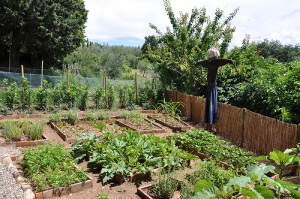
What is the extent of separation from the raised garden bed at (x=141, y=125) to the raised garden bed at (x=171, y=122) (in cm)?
39

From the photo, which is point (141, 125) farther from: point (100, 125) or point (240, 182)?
point (240, 182)

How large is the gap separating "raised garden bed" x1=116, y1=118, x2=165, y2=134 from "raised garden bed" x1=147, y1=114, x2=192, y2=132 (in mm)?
389

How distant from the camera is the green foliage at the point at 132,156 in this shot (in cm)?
495

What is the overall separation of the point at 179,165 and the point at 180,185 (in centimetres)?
76

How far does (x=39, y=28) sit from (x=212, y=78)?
1199 centimetres

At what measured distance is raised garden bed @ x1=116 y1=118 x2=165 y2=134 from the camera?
8503mm

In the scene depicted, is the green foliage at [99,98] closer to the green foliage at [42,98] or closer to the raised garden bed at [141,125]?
the green foliage at [42,98]

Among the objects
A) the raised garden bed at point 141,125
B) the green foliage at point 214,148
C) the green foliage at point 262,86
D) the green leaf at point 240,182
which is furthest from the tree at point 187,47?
the green leaf at point 240,182

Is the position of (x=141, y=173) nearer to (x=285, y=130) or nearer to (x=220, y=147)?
(x=220, y=147)

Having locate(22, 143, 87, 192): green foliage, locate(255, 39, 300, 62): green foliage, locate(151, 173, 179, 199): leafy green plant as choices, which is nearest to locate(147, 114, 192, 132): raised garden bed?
locate(22, 143, 87, 192): green foliage

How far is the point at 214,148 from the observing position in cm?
598

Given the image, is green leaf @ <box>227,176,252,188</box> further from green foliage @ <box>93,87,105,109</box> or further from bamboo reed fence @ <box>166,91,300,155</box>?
green foliage @ <box>93,87,105,109</box>

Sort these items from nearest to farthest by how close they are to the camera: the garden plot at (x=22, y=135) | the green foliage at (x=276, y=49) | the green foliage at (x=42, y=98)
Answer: the garden plot at (x=22, y=135), the green foliage at (x=42, y=98), the green foliage at (x=276, y=49)

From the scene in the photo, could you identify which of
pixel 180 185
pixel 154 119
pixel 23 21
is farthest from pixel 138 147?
pixel 23 21
